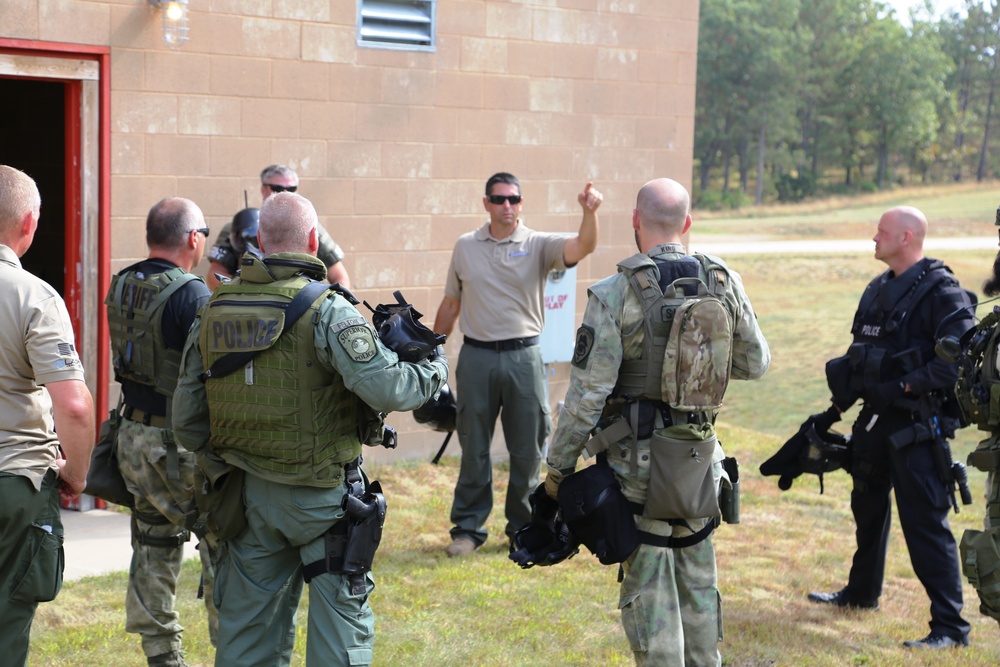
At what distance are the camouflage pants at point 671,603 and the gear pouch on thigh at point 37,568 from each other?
78.5 inches

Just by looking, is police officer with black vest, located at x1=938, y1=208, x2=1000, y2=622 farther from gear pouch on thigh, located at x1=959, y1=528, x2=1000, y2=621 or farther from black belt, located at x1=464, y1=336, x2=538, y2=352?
black belt, located at x1=464, y1=336, x2=538, y2=352

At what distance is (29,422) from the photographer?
3576 millimetres

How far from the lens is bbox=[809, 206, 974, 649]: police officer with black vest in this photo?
209 inches

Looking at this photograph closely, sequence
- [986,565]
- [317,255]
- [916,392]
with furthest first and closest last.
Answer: [317,255]
[916,392]
[986,565]

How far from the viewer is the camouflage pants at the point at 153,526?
4.31m

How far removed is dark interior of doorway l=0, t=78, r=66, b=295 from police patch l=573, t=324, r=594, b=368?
247 inches

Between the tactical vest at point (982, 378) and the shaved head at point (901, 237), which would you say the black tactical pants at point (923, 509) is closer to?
the shaved head at point (901, 237)

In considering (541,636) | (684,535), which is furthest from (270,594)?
(541,636)

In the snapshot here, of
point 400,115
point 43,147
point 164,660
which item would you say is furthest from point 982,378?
point 43,147

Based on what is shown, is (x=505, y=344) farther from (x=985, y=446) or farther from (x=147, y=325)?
(x=985, y=446)

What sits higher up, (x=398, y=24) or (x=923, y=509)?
(x=398, y=24)

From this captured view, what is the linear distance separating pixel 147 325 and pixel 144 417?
39 centimetres

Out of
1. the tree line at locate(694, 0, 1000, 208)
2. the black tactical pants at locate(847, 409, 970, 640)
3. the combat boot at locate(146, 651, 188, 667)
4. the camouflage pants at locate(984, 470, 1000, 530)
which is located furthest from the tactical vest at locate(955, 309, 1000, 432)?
the tree line at locate(694, 0, 1000, 208)

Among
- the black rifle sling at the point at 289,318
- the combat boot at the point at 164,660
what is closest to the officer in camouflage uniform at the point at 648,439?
the black rifle sling at the point at 289,318
